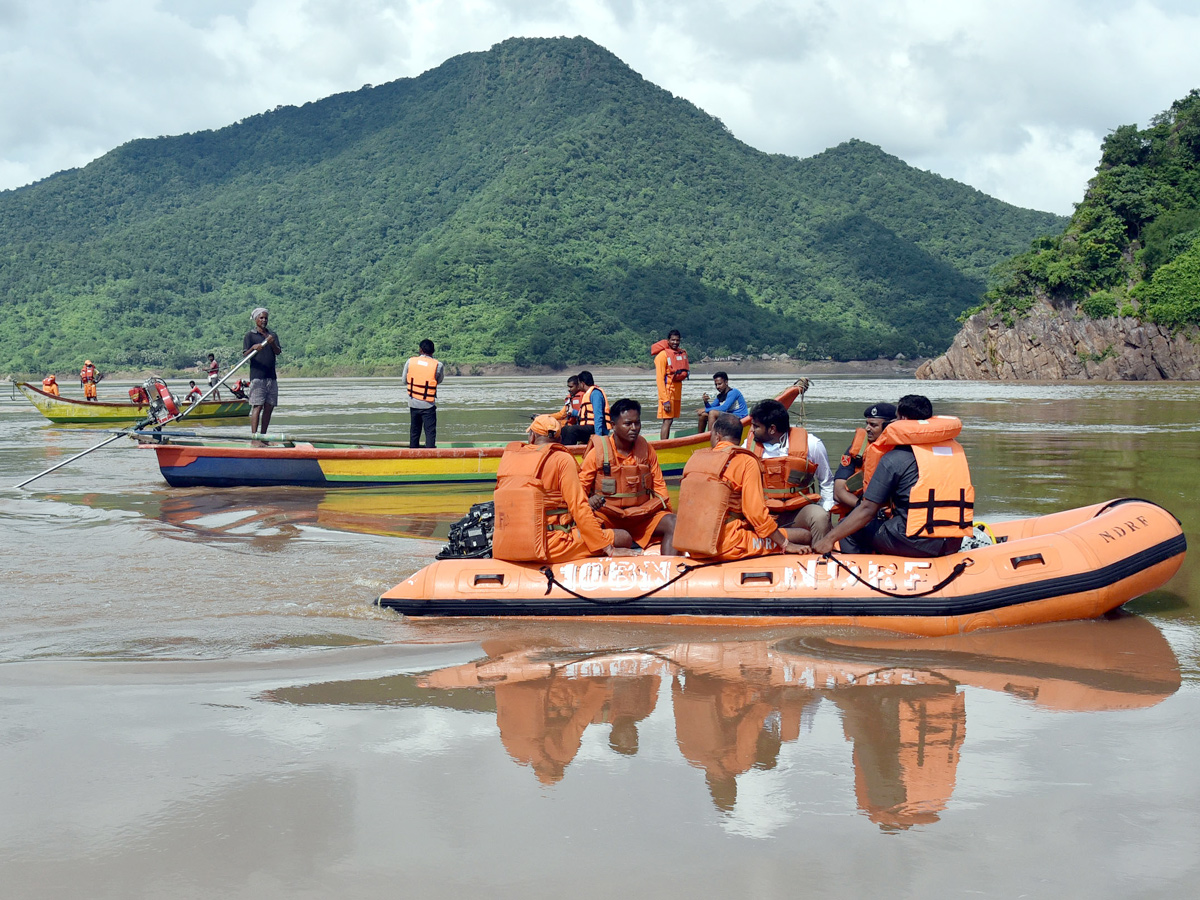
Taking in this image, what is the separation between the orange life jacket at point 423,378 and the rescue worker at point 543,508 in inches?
252

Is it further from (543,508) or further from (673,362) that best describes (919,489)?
(673,362)

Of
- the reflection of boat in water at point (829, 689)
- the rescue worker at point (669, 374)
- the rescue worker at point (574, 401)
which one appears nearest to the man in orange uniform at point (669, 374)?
the rescue worker at point (669, 374)

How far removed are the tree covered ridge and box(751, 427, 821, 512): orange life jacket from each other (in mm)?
48660

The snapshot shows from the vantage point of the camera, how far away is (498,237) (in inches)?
3743

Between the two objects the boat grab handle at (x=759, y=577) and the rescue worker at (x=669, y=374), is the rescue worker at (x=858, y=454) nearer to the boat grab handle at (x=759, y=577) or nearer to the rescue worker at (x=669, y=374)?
the boat grab handle at (x=759, y=577)

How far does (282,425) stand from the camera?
23391mm

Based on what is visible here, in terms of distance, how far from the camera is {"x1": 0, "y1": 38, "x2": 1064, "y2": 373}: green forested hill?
86.3 metres

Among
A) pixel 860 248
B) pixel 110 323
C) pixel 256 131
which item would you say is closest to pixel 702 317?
pixel 860 248

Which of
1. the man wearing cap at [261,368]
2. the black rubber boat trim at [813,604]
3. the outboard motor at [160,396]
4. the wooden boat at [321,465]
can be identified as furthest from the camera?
the outboard motor at [160,396]

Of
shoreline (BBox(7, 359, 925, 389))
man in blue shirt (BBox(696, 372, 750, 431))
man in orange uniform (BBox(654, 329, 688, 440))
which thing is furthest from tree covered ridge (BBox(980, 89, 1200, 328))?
man in blue shirt (BBox(696, 372, 750, 431))

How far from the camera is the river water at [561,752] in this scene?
298cm

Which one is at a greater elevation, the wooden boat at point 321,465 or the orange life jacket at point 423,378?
the orange life jacket at point 423,378

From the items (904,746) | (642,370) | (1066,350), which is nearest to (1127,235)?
(1066,350)

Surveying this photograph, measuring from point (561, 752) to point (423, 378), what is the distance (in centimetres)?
881
